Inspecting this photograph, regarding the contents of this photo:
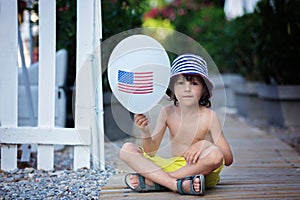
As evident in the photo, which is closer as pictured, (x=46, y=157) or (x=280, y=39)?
(x=46, y=157)

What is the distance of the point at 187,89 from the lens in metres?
2.23

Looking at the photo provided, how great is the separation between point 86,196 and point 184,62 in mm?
788

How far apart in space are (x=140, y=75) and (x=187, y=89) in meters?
0.28

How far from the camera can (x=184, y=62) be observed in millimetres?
2193

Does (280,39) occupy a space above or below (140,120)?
above

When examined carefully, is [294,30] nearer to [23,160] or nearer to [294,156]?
[294,156]

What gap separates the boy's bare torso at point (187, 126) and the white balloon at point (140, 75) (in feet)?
0.77

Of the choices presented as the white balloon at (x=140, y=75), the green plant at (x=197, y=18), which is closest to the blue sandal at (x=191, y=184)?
the white balloon at (x=140, y=75)

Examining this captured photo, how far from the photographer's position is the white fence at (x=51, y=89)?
278 cm

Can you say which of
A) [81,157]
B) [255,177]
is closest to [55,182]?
[81,157]

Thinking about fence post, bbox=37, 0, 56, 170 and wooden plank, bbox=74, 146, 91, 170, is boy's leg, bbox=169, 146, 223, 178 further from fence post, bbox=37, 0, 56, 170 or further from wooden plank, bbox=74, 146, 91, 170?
fence post, bbox=37, 0, 56, 170

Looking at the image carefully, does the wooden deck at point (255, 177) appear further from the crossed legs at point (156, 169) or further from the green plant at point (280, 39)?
the green plant at point (280, 39)

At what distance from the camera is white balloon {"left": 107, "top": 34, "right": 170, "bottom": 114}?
2.04m

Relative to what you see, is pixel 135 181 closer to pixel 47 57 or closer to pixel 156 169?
pixel 156 169
